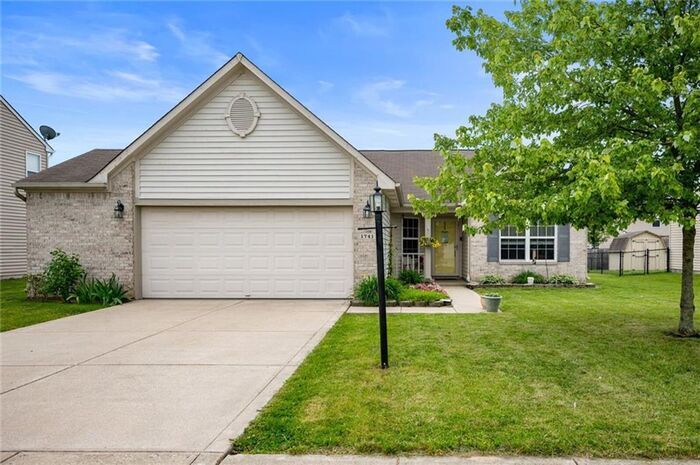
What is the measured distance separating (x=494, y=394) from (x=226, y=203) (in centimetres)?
917

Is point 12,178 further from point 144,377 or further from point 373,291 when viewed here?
point 144,377

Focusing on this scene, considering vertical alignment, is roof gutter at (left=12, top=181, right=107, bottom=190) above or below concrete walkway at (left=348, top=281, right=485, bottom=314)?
above

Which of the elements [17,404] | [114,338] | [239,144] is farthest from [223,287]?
[17,404]

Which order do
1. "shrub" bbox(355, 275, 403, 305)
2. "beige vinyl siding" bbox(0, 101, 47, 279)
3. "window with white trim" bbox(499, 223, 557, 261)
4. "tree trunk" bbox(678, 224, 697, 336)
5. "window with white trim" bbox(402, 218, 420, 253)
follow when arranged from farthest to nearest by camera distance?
1. "beige vinyl siding" bbox(0, 101, 47, 279)
2. "window with white trim" bbox(402, 218, 420, 253)
3. "window with white trim" bbox(499, 223, 557, 261)
4. "shrub" bbox(355, 275, 403, 305)
5. "tree trunk" bbox(678, 224, 697, 336)

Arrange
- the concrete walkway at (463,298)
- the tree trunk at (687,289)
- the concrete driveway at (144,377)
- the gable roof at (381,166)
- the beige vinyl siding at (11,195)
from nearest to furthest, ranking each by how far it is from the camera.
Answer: the concrete driveway at (144,377)
the tree trunk at (687,289)
the concrete walkway at (463,298)
the gable roof at (381,166)
the beige vinyl siding at (11,195)

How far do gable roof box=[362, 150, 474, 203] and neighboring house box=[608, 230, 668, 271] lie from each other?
11.6m

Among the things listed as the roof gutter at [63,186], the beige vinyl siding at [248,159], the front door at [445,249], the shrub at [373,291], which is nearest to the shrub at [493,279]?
the front door at [445,249]

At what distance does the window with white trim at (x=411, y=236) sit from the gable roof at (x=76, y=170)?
403 inches

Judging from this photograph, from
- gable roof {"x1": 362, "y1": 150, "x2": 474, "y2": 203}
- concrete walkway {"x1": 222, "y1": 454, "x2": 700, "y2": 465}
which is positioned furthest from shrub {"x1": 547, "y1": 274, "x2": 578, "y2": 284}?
concrete walkway {"x1": 222, "y1": 454, "x2": 700, "y2": 465}

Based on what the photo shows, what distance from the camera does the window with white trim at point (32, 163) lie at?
21.1 m

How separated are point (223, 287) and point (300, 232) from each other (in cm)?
266

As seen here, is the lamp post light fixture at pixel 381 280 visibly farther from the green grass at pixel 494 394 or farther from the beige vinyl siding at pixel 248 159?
the beige vinyl siding at pixel 248 159

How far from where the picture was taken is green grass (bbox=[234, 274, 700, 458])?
3.37 metres

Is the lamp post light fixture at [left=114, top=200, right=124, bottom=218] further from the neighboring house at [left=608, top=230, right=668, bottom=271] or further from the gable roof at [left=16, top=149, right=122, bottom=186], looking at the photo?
the neighboring house at [left=608, top=230, right=668, bottom=271]
